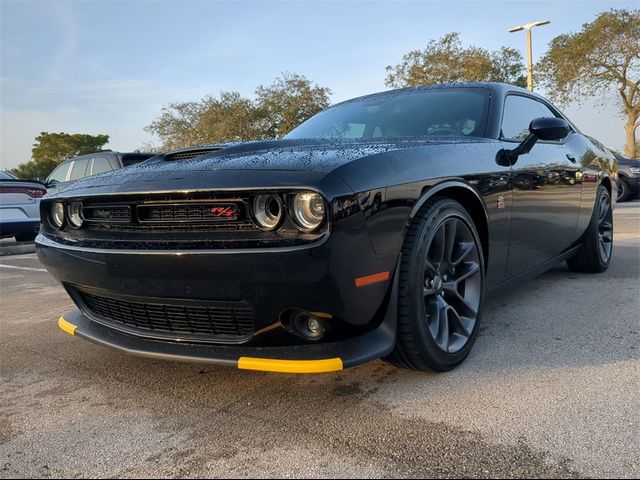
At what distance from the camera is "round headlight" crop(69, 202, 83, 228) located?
236cm

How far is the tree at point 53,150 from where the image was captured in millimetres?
51684

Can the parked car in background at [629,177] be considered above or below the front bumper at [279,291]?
below

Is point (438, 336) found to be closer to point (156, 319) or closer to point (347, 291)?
point (347, 291)

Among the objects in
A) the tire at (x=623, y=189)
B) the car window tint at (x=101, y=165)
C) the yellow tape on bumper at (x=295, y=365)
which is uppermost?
the car window tint at (x=101, y=165)

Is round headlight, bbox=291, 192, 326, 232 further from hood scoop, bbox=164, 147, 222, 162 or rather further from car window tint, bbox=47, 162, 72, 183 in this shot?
car window tint, bbox=47, 162, 72, 183

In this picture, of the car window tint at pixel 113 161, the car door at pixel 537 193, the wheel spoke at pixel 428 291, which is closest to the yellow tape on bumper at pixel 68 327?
the wheel spoke at pixel 428 291

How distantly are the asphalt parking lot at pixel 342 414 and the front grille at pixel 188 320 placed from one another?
0.27 m

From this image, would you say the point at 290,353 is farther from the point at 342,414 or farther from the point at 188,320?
the point at 188,320

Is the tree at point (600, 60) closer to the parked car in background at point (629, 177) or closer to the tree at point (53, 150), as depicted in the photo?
the parked car in background at point (629, 177)

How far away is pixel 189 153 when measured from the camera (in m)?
2.57

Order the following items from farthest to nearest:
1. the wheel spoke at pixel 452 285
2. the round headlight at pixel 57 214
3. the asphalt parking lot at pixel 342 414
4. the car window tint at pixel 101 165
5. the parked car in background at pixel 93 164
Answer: the car window tint at pixel 101 165
the parked car in background at pixel 93 164
the round headlight at pixel 57 214
the wheel spoke at pixel 452 285
the asphalt parking lot at pixel 342 414

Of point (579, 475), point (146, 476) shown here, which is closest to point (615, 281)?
point (579, 475)

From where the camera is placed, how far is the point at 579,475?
147 centimetres

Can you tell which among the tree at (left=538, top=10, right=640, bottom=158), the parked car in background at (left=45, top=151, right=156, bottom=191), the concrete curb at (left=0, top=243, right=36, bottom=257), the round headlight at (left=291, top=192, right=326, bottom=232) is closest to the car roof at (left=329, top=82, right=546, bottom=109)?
the round headlight at (left=291, top=192, right=326, bottom=232)
